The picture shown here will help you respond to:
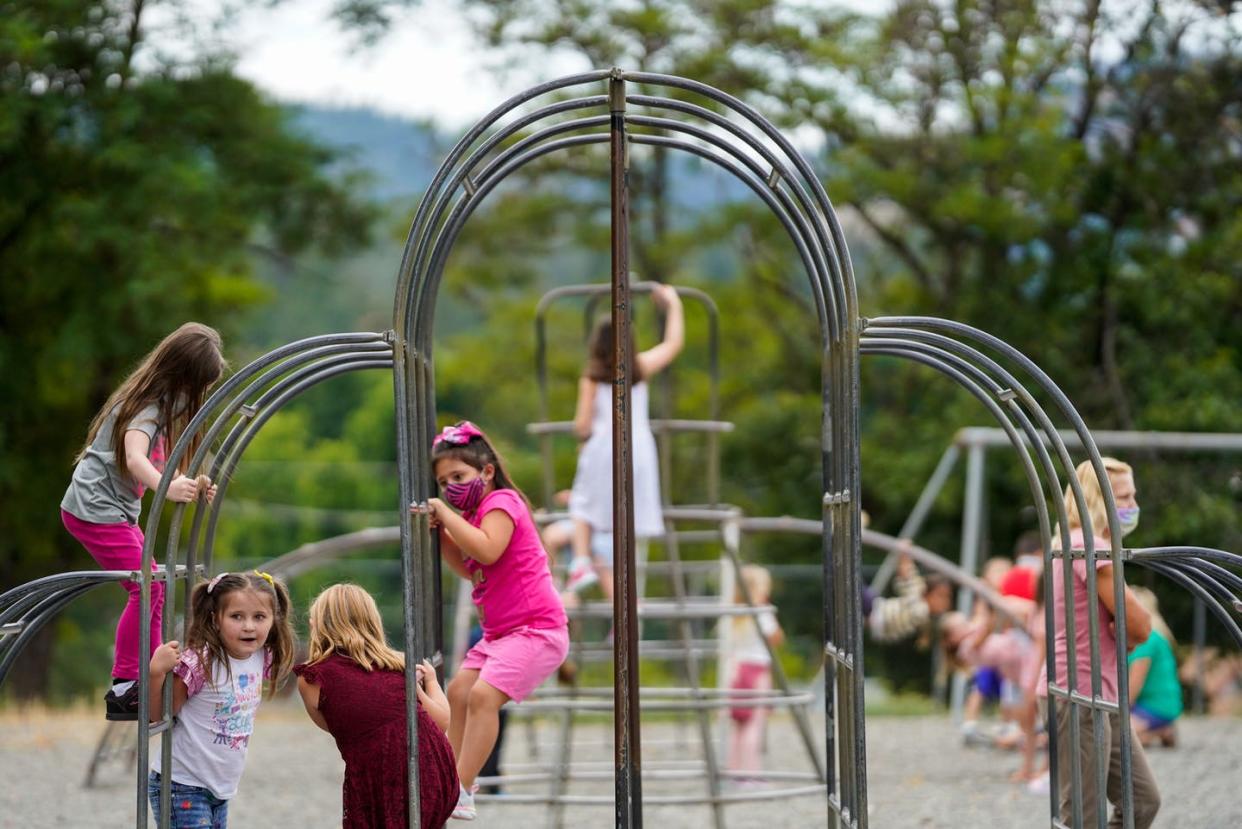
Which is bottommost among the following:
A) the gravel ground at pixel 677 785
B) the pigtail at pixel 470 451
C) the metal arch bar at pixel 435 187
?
the gravel ground at pixel 677 785

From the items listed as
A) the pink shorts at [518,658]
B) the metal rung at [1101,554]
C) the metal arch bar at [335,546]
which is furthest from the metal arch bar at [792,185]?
the metal arch bar at [335,546]

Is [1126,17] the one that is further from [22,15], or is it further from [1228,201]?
[22,15]

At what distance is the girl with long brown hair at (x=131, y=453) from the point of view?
4.31 meters

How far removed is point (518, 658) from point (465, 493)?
0.50 meters

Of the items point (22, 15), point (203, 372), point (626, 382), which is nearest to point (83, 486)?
point (203, 372)

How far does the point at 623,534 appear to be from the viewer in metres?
4.27

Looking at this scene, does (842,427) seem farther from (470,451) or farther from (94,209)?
(94,209)

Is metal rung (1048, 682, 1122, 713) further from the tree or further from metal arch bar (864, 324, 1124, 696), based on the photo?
the tree

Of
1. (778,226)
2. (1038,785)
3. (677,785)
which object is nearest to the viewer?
(1038,785)

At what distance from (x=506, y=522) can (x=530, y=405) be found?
19250 mm

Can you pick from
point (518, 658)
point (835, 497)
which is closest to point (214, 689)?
point (518, 658)

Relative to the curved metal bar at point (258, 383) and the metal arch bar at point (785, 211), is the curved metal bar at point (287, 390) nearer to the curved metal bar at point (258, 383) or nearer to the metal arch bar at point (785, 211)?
the curved metal bar at point (258, 383)

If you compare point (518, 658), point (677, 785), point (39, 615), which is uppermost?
point (39, 615)

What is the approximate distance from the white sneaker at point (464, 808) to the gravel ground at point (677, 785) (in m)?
3.02
